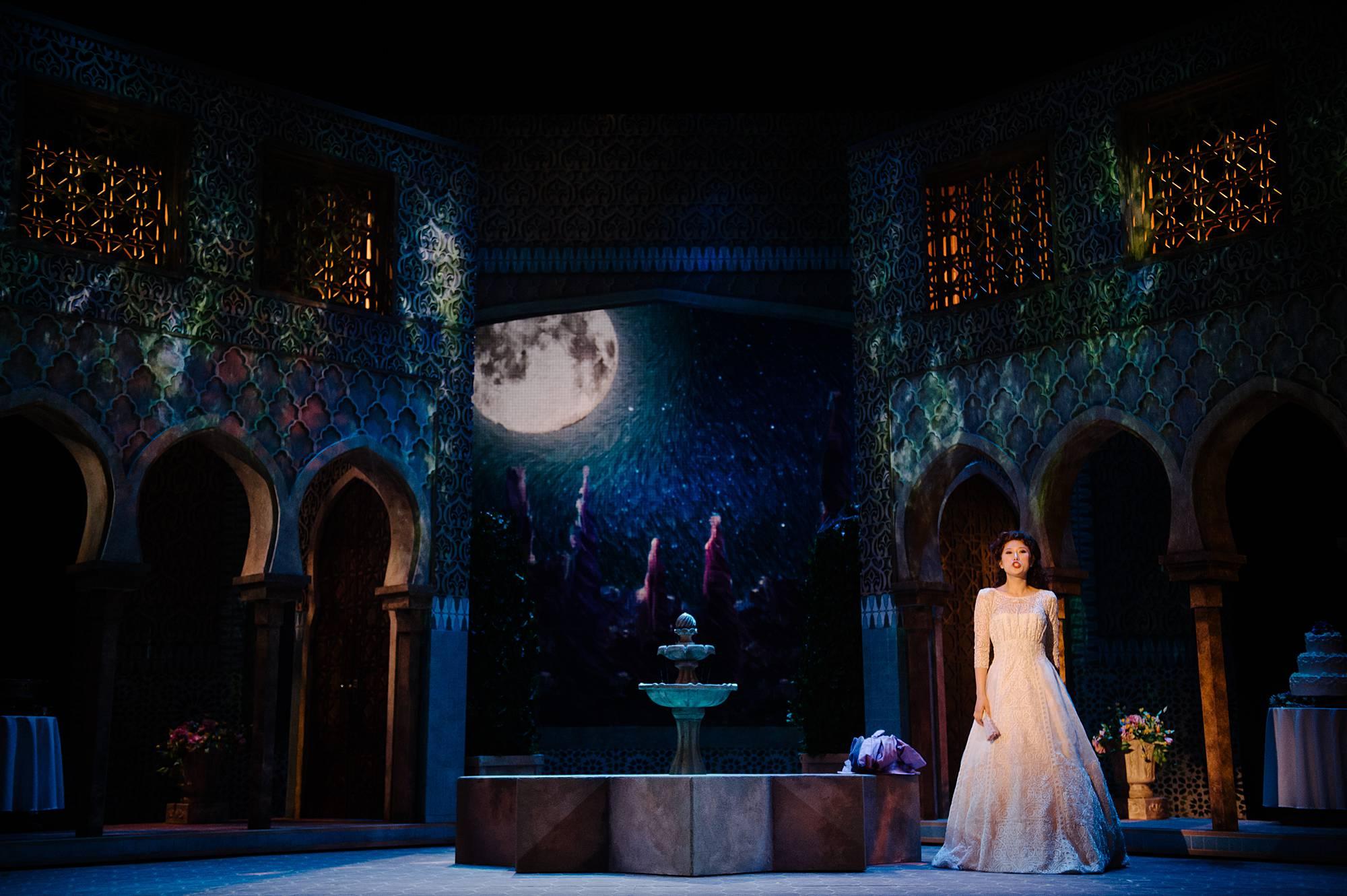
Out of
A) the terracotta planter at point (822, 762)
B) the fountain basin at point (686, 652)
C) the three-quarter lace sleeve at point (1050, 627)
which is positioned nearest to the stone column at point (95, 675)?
the fountain basin at point (686, 652)

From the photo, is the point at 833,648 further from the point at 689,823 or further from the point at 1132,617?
the point at 689,823

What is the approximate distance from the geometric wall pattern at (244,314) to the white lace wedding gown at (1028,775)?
17.1 ft

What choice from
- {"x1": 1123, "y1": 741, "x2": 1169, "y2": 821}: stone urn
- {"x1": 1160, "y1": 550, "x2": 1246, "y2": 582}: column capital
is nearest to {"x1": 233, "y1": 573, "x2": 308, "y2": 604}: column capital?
{"x1": 1160, "y1": 550, "x2": 1246, "y2": 582}: column capital

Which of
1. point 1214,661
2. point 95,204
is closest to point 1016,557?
point 1214,661

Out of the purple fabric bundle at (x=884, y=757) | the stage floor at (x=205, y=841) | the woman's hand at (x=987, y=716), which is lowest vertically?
the stage floor at (x=205, y=841)

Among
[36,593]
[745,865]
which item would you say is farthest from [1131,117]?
[36,593]

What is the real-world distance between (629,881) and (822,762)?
17.1ft

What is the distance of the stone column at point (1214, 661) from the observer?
358 inches

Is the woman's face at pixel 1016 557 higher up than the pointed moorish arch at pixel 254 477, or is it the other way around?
the pointed moorish arch at pixel 254 477

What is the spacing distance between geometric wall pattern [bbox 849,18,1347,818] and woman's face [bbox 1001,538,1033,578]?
2412mm

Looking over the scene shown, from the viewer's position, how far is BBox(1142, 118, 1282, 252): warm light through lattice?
9406mm

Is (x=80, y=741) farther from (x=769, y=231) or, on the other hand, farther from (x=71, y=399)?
(x=769, y=231)

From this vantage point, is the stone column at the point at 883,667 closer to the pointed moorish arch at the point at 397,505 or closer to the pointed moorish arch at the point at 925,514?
the pointed moorish arch at the point at 925,514

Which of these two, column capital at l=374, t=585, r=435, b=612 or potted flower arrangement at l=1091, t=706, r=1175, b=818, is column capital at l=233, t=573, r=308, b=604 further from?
potted flower arrangement at l=1091, t=706, r=1175, b=818
